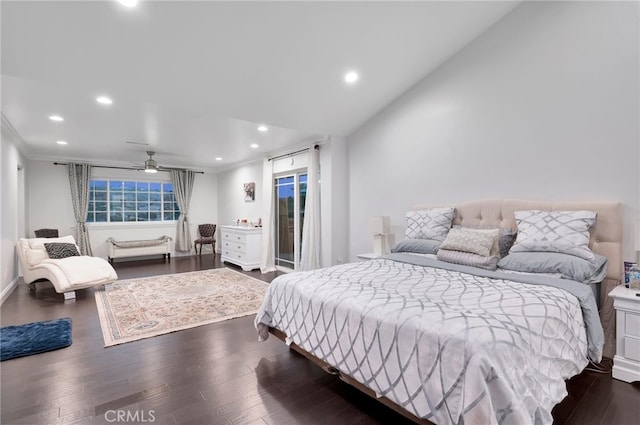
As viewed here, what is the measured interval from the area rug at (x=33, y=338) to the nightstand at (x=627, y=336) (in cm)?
445

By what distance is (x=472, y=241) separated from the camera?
9.41ft

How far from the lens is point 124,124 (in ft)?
14.4

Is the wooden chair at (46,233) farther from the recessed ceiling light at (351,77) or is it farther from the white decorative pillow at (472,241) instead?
the white decorative pillow at (472,241)

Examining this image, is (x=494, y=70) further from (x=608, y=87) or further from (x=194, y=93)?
(x=194, y=93)

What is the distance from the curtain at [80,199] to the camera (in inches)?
268

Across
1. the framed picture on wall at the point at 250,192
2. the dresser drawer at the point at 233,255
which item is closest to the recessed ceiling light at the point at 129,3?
the dresser drawer at the point at 233,255

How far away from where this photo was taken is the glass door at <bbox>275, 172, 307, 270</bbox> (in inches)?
232

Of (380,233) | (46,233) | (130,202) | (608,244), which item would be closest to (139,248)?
(130,202)

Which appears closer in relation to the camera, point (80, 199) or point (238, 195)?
point (80, 199)

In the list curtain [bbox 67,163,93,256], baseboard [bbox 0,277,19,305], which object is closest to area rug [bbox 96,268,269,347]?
baseboard [bbox 0,277,19,305]

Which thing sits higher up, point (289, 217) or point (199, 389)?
point (289, 217)

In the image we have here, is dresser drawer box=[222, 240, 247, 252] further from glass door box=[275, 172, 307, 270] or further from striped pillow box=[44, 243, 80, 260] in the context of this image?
striped pillow box=[44, 243, 80, 260]

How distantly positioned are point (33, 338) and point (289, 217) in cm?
409

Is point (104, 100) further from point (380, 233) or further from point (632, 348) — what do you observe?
point (632, 348)
